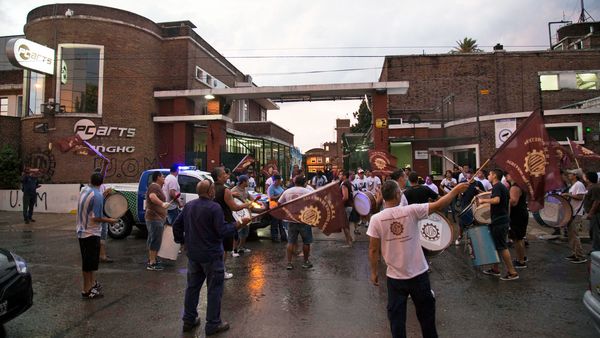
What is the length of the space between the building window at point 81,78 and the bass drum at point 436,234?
18.3m

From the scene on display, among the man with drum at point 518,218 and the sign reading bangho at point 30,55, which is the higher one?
the sign reading bangho at point 30,55

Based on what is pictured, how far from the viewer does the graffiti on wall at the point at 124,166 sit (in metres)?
19.4

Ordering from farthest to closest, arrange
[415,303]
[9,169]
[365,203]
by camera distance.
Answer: [9,169], [365,203], [415,303]

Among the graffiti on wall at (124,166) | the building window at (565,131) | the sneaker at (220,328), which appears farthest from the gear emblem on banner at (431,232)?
the graffiti on wall at (124,166)

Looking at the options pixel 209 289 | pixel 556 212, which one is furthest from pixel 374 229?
pixel 556 212

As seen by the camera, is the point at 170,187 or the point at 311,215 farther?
the point at 170,187

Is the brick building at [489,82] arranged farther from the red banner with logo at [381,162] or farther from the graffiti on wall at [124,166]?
the graffiti on wall at [124,166]

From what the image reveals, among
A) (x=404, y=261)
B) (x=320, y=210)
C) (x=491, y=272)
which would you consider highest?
(x=320, y=210)

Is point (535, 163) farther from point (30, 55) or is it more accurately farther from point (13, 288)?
point (30, 55)

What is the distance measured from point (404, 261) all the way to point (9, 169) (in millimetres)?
21532

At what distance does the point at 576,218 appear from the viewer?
28.6ft

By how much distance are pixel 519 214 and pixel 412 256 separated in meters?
5.01

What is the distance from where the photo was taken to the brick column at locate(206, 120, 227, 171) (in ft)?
66.2

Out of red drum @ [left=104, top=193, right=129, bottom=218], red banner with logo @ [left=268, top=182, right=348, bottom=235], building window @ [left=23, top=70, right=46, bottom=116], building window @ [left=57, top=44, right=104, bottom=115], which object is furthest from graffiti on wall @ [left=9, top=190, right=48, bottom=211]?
red banner with logo @ [left=268, top=182, right=348, bottom=235]
